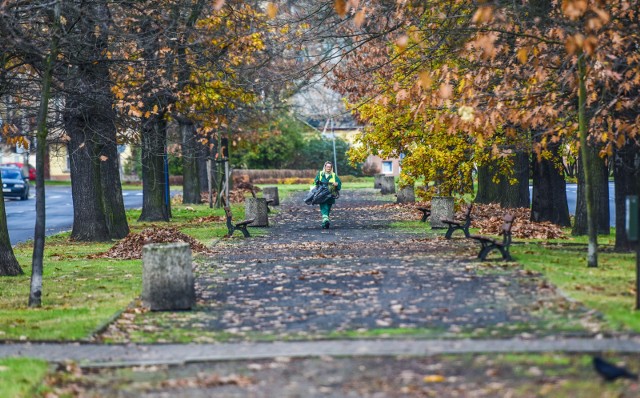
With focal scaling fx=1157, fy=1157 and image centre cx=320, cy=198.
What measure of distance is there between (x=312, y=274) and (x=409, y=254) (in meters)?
3.26

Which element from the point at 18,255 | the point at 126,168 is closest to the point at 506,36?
the point at 18,255

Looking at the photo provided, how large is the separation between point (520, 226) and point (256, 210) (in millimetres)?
7593

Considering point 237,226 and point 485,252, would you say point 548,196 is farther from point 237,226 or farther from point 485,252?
point 485,252

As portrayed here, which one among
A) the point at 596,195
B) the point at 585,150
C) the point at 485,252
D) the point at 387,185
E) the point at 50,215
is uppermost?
the point at 585,150

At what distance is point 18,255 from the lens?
77.3ft

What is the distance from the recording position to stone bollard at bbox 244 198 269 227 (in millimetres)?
29906

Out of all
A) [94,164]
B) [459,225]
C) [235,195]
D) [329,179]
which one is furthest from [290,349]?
[235,195]

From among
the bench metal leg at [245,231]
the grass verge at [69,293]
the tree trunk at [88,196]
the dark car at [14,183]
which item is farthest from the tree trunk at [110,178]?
the dark car at [14,183]

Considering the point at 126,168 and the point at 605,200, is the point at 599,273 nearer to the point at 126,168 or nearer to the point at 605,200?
the point at 605,200

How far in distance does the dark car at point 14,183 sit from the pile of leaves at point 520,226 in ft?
103

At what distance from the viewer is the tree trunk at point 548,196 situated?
2736cm

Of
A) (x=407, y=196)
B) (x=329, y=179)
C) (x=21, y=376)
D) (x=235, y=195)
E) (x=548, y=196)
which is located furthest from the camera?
(x=235, y=195)

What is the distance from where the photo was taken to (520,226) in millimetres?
25516

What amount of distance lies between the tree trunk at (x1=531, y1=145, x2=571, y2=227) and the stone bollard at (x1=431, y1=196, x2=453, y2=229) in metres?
2.07
